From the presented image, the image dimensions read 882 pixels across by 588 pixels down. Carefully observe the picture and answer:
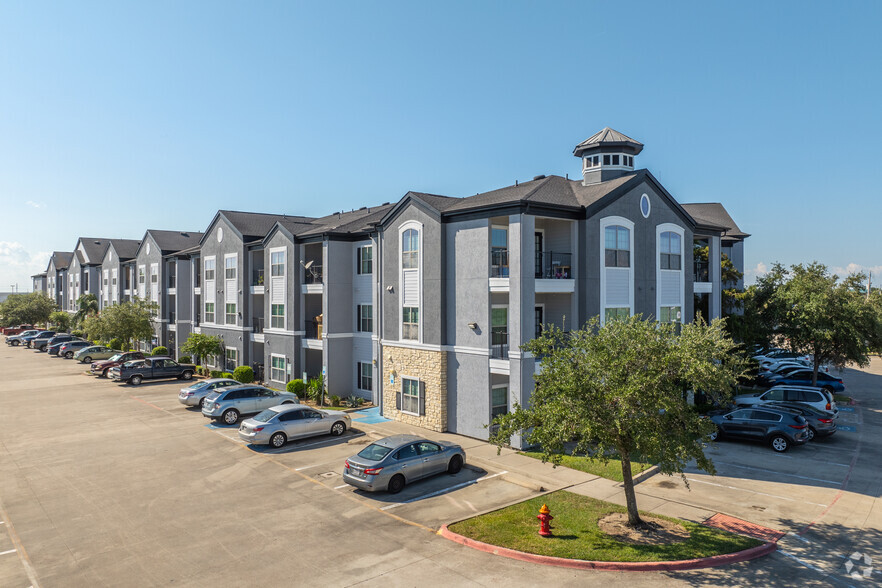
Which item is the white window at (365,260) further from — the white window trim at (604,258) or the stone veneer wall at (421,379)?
the white window trim at (604,258)

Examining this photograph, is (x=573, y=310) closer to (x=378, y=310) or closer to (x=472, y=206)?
(x=472, y=206)

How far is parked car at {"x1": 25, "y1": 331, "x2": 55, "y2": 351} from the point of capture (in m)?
59.9

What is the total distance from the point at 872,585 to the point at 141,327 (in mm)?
48059

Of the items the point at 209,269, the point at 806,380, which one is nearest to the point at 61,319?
the point at 209,269

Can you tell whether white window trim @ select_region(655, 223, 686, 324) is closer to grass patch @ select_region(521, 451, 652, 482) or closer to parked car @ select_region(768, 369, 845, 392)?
grass patch @ select_region(521, 451, 652, 482)

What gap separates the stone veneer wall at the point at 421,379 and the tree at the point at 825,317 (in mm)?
21744

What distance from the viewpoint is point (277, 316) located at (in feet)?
113

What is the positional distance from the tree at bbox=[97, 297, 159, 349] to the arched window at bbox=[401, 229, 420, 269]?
98.5 ft

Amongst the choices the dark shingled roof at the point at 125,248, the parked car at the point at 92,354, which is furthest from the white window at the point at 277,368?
the dark shingled roof at the point at 125,248

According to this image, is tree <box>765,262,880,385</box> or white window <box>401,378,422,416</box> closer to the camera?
white window <box>401,378,422,416</box>

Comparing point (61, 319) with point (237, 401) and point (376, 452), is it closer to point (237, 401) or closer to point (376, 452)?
point (237, 401)

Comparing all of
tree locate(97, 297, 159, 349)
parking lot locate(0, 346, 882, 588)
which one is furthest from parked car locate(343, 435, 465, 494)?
tree locate(97, 297, 159, 349)

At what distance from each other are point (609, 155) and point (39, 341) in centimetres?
6215

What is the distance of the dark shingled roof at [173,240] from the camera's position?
51.0 m
